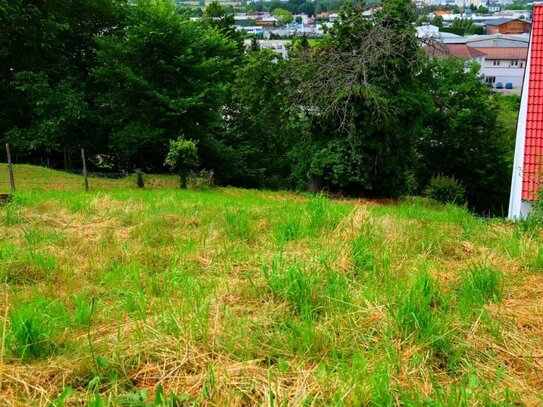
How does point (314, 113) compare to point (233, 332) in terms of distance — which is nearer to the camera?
point (233, 332)

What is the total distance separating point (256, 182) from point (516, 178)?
55.1 ft

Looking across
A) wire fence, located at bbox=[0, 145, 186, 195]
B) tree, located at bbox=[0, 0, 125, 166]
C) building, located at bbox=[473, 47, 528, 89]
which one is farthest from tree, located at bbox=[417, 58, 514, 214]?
building, located at bbox=[473, 47, 528, 89]

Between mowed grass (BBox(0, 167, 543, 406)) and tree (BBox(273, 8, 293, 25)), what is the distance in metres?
168

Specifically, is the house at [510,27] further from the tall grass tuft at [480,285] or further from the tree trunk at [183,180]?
the tall grass tuft at [480,285]

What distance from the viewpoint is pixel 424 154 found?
98.0 feet

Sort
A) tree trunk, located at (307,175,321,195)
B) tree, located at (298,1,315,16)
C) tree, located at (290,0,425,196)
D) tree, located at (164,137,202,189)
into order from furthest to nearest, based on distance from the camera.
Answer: tree, located at (298,1,315,16) < tree trunk, located at (307,175,321,195) < tree, located at (290,0,425,196) < tree, located at (164,137,202,189)

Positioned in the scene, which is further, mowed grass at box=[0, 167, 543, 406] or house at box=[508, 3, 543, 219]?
house at box=[508, 3, 543, 219]

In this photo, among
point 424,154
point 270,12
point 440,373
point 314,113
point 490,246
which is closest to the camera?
point 440,373

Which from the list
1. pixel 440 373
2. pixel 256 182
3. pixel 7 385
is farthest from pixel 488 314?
pixel 256 182

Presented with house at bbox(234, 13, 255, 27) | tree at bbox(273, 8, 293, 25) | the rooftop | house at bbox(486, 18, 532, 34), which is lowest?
the rooftop

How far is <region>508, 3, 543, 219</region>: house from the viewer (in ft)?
41.7

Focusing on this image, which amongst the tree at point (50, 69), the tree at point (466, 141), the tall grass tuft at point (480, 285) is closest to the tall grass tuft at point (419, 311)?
the tall grass tuft at point (480, 285)

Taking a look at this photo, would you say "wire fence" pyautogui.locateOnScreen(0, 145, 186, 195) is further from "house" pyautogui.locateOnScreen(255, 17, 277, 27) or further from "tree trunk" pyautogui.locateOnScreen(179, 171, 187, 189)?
"house" pyautogui.locateOnScreen(255, 17, 277, 27)

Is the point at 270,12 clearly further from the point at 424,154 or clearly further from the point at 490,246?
the point at 490,246
